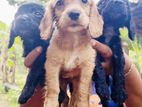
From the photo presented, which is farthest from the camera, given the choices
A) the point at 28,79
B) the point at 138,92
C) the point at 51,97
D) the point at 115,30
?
the point at 138,92

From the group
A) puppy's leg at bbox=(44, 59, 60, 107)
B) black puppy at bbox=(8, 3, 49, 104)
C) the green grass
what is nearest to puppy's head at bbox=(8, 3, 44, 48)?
black puppy at bbox=(8, 3, 49, 104)

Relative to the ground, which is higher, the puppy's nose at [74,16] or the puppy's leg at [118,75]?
the puppy's nose at [74,16]

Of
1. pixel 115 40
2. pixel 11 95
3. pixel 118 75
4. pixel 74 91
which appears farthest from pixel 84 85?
pixel 11 95

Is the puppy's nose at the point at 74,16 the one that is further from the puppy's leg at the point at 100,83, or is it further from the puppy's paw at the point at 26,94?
the puppy's paw at the point at 26,94

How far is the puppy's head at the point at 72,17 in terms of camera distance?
3.96ft

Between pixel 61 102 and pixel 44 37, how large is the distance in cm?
28

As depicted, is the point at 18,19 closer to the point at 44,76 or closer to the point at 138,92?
the point at 44,76

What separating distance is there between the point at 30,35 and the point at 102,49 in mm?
292

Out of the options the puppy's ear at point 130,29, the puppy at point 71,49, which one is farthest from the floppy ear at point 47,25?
the puppy's ear at point 130,29

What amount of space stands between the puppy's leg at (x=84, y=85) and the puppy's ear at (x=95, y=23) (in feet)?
0.38

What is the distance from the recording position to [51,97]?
4.17 feet

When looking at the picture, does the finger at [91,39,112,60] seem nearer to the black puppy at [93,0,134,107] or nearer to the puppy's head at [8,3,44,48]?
the black puppy at [93,0,134,107]

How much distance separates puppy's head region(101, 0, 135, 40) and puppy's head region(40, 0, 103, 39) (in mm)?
103

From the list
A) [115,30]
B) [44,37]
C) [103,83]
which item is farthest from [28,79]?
[115,30]
